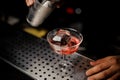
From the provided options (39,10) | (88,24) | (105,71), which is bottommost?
(105,71)

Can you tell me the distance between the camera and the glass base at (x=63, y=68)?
1393 mm

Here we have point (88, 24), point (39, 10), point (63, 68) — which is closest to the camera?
point (39, 10)

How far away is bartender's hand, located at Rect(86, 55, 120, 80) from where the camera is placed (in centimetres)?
134

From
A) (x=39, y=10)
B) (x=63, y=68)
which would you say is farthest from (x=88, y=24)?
(x=39, y=10)

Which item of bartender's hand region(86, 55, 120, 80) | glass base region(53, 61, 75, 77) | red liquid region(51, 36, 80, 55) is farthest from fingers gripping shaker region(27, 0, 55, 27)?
bartender's hand region(86, 55, 120, 80)

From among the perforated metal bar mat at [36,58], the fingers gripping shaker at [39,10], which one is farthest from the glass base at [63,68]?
the fingers gripping shaker at [39,10]

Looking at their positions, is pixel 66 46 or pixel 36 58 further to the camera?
pixel 36 58

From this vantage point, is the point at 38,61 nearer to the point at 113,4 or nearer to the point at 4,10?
the point at 113,4

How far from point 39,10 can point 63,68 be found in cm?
38

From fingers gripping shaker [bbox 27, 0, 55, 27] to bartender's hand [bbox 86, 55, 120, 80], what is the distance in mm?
407

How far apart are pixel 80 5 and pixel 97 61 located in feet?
1.76

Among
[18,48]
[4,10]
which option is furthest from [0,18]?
[18,48]

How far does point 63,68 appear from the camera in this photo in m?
1.42

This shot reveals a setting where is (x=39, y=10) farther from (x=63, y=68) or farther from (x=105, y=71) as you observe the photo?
(x=105, y=71)
